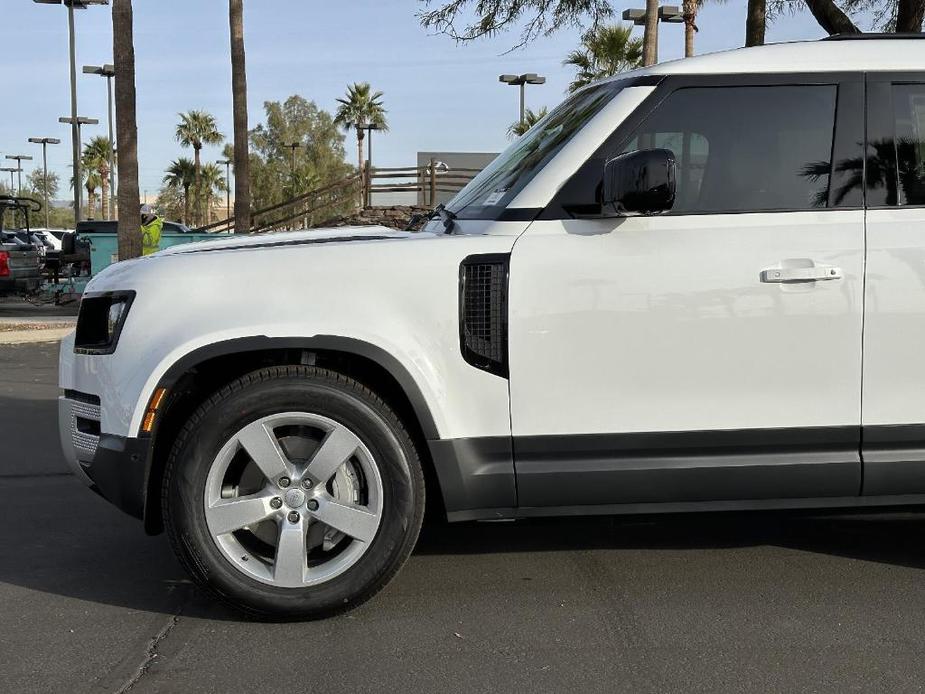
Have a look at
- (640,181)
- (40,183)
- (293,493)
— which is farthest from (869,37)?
(40,183)

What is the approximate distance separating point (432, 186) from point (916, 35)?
71.1ft

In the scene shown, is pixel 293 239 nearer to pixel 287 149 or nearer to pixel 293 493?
pixel 293 493

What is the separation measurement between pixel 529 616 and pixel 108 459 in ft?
5.25

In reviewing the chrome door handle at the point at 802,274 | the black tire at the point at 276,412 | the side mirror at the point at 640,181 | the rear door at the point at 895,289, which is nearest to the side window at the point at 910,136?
the rear door at the point at 895,289

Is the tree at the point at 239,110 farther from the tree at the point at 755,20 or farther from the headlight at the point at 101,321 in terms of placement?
the headlight at the point at 101,321

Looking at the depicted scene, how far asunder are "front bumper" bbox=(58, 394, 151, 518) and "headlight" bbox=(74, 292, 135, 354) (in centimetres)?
20

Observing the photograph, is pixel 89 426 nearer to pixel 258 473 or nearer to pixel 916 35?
pixel 258 473

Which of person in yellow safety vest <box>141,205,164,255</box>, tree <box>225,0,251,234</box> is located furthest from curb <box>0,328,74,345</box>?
tree <box>225,0,251,234</box>

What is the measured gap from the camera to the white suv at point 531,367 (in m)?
3.64

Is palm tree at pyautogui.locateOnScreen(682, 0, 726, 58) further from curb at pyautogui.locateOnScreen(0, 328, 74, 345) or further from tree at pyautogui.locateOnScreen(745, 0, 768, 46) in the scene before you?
curb at pyautogui.locateOnScreen(0, 328, 74, 345)

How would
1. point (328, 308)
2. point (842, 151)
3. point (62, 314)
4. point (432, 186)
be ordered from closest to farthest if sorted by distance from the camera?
point (328, 308)
point (842, 151)
point (62, 314)
point (432, 186)

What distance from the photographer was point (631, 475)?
3.74 metres

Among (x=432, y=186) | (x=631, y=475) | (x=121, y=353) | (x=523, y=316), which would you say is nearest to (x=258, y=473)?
(x=121, y=353)

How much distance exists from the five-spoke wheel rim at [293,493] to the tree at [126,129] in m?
13.0
